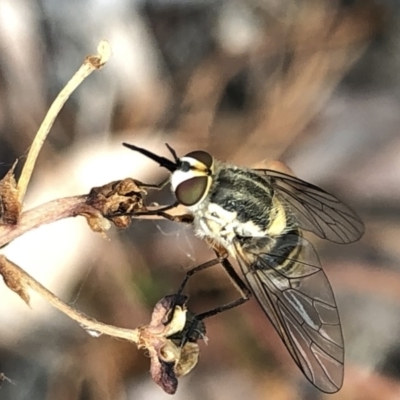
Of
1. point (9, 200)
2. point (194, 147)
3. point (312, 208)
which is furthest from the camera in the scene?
point (194, 147)

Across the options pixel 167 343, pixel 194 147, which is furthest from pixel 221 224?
pixel 194 147

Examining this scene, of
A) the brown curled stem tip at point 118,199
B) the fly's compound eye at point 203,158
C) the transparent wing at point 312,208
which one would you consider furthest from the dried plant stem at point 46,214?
the transparent wing at point 312,208

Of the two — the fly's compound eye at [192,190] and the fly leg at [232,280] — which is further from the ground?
the fly's compound eye at [192,190]

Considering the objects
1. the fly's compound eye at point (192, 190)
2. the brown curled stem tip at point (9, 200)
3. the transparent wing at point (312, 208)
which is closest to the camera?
the brown curled stem tip at point (9, 200)

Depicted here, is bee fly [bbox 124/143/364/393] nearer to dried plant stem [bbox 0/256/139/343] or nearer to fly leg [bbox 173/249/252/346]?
fly leg [bbox 173/249/252/346]

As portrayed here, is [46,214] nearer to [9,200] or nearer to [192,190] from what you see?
[9,200]

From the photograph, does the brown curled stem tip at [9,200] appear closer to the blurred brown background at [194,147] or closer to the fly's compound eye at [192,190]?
the fly's compound eye at [192,190]

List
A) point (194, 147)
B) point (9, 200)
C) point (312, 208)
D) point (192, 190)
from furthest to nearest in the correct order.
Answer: point (194, 147), point (312, 208), point (192, 190), point (9, 200)

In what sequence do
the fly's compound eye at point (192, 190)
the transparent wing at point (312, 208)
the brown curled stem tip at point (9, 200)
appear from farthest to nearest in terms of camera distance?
1. the transparent wing at point (312, 208)
2. the fly's compound eye at point (192, 190)
3. the brown curled stem tip at point (9, 200)
